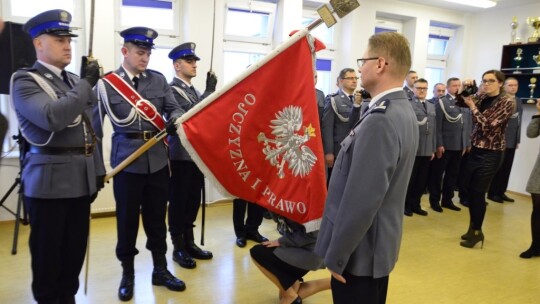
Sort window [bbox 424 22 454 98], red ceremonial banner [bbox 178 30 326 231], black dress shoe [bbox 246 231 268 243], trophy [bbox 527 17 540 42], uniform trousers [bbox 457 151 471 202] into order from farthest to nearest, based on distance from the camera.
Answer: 1. window [bbox 424 22 454 98]
2. trophy [bbox 527 17 540 42]
3. uniform trousers [bbox 457 151 471 202]
4. black dress shoe [bbox 246 231 268 243]
5. red ceremonial banner [bbox 178 30 326 231]

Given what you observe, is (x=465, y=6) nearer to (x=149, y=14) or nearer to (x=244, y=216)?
(x=149, y=14)

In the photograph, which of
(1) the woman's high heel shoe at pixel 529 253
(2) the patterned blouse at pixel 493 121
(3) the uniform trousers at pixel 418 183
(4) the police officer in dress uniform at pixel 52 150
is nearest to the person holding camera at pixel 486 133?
(2) the patterned blouse at pixel 493 121

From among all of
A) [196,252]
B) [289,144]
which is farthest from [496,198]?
[289,144]

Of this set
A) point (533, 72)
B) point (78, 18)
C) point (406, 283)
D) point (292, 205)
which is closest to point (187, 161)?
point (292, 205)

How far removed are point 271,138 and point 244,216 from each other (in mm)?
1756

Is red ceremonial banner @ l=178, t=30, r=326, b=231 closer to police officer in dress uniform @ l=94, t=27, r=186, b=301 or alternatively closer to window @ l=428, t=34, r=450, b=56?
police officer in dress uniform @ l=94, t=27, r=186, b=301

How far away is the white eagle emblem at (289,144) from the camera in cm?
179

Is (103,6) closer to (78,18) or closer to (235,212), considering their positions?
Result: (78,18)

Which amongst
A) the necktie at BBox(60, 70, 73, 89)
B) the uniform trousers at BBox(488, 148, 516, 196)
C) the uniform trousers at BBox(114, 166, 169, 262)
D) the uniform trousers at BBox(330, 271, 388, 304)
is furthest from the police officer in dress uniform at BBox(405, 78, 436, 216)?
the necktie at BBox(60, 70, 73, 89)

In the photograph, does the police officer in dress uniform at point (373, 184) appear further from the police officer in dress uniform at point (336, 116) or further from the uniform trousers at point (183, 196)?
the police officer in dress uniform at point (336, 116)

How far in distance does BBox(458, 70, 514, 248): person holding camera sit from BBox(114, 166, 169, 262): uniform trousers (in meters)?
2.72

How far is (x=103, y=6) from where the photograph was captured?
3.81 meters

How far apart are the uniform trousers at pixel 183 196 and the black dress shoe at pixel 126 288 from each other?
55 cm

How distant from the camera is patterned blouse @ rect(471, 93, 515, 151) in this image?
11.1 feet
